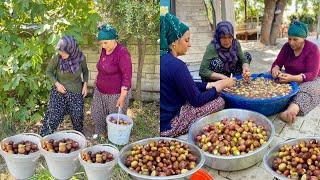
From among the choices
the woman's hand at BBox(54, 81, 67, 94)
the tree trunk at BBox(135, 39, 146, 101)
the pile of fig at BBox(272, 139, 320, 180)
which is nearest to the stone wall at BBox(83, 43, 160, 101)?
the tree trunk at BBox(135, 39, 146, 101)

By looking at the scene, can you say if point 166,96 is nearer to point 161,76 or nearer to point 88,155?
point 161,76

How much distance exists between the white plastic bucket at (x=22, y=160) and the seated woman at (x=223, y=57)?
1.00 meters

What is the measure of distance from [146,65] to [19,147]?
806 millimetres

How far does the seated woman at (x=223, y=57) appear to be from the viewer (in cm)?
213

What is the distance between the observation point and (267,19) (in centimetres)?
209

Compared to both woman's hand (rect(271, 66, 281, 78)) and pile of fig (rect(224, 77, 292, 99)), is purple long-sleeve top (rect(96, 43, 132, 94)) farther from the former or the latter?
woman's hand (rect(271, 66, 281, 78))

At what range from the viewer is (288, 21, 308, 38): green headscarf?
6.59 feet

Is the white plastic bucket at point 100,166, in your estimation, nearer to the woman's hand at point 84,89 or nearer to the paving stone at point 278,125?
the woman's hand at point 84,89

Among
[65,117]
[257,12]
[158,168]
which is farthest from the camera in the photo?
[65,117]

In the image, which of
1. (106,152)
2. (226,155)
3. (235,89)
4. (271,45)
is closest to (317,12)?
(271,45)

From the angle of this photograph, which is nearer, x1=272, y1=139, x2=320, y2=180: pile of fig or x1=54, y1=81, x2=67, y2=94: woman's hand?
x1=272, y1=139, x2=320, y2=180: pile of fig

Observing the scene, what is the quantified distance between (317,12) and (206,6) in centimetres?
54

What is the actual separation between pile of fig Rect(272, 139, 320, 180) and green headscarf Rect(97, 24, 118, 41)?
99cm

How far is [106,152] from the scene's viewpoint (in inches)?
84.6
